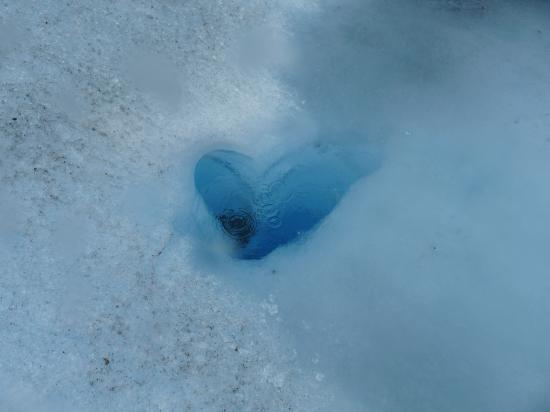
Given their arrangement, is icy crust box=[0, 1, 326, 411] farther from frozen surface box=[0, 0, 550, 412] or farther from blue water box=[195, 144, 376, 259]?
blue water box=[195, 144, 376, 259]

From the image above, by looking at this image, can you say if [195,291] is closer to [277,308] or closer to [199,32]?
[277,308]

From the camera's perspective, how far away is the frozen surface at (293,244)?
3.76 meters

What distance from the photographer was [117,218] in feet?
13.4

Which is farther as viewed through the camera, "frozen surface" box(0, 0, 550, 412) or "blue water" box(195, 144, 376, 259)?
"blue water" box(195, 144, 376, 259)

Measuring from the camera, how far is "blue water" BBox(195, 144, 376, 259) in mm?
4336

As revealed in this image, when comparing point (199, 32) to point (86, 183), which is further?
point (199, 32)

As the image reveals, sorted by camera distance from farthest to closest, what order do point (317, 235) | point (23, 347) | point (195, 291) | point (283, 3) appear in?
point (283, 3) → point (317, 235) → point (195, 291) → point (23, 347)

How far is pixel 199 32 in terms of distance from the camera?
4820mm

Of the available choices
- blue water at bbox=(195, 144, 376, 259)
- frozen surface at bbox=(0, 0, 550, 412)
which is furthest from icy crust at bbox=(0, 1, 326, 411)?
blue water at bbox=(195, 144, 376, 259)

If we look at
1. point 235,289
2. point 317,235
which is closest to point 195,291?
point 235,289

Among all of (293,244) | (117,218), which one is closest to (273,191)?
(293,244)

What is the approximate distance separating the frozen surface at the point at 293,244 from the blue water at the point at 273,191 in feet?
0.36

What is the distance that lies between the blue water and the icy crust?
0.33 meters

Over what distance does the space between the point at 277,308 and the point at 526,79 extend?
3.08 m
